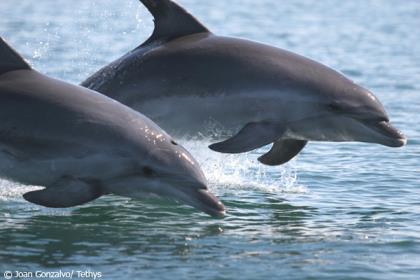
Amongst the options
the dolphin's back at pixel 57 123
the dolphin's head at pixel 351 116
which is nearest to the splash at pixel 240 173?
the dolphin's head at pixel 351 116

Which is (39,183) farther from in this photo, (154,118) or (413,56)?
(413,56)

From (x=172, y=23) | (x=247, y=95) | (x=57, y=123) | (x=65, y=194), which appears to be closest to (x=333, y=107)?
(x=247, y=95)

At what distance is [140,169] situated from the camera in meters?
10.9

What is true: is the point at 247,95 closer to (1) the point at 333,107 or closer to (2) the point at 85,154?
(1) the point at 333,107

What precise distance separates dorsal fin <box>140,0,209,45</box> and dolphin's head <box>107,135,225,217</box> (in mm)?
2530

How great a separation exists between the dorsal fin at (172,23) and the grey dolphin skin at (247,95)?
0.24 m

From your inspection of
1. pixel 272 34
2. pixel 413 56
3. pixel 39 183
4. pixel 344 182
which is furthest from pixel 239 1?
pixel 39 183

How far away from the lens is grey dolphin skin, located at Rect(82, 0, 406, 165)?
12656 mm

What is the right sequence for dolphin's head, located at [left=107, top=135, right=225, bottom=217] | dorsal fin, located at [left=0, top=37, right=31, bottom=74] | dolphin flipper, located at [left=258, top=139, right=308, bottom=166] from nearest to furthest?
dolphin's head, located at [left=107, top=135, right=225, bottom=217] → dorsal fin, located at [left=0, top=37, right=31, bottom=74] → dolphin flipper, located at [left=258, top=139, right=308, bottom=166]

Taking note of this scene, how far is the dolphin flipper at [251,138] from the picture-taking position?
12.2 metres

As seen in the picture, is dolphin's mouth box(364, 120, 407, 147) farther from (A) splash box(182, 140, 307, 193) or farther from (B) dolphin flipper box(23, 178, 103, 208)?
(B) dolphin flipper box(23, 178, 103, 208)

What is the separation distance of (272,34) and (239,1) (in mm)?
21255

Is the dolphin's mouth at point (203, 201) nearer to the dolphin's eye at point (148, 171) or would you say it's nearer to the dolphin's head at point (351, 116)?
the dolphin's eye at point (148, 171)

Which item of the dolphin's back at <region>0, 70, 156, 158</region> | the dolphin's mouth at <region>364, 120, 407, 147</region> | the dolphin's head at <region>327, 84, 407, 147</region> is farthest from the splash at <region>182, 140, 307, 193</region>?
the dolphin's back at <region>0, 70, 156, 158</region>
